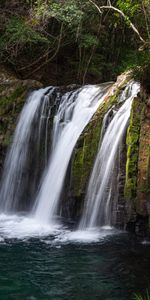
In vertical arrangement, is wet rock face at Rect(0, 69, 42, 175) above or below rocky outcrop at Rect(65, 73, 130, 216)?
above

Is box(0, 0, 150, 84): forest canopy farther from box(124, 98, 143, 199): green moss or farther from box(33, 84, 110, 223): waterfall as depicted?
box(124, 98, 143, 199): green moss

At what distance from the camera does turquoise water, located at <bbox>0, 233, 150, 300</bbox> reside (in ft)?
18.5

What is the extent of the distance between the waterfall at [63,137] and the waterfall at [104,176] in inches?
36.1

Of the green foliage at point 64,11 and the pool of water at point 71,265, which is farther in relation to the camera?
the green foliage at point 64,11

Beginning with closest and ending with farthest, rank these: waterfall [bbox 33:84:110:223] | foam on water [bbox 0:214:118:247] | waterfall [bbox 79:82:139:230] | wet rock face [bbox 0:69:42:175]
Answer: foam on water [bbox 0:214:118:247], waterfall [bbox 79:82:139:230], waterfall [bbox 33:84:110:223], wet rock face [bbox 0:69:42:175]

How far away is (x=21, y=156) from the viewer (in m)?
10.8

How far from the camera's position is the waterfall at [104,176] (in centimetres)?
839

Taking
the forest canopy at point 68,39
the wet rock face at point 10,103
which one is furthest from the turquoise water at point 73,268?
the forest canopy at point 68,39

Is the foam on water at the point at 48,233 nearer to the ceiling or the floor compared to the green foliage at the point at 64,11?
nearer to the floor

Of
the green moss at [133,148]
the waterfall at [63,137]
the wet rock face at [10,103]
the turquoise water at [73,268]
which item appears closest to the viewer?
the turquoise water at [73,268]

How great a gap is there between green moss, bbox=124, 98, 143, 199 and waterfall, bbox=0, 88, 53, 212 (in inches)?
121

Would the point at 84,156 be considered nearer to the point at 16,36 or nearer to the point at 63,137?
the point at 63,137

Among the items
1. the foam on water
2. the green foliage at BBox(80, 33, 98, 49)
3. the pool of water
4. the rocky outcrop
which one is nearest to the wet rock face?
the rocky outcrop

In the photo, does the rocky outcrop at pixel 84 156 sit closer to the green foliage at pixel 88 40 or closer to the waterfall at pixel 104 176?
the waterfall at pixel 104 176
